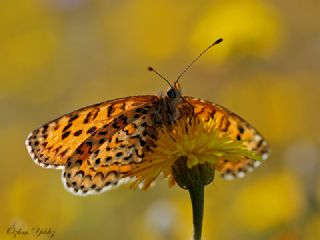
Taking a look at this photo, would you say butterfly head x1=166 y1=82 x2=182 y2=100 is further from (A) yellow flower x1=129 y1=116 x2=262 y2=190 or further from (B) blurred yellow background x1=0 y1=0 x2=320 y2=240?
(B) blurred yellow background x1=0 y1=0 x2=320 y2=240

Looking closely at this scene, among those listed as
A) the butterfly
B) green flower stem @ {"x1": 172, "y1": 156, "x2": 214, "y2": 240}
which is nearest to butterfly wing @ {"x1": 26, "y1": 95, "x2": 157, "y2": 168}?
the butterfly

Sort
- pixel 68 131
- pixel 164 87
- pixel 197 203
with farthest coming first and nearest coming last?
pixel 164 87 < pixel 68 131 < pixel 197 203

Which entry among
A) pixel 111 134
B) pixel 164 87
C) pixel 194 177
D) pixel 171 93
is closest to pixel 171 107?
pixel 171 93

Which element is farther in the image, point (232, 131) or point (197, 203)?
point (232, 131)

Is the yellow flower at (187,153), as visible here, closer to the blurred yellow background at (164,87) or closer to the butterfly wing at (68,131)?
the butterfly wing at (68,131)

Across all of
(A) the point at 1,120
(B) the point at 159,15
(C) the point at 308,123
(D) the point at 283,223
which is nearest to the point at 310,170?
(D) the point at 283,223

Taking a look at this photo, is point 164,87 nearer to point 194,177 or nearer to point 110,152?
point 110,152
